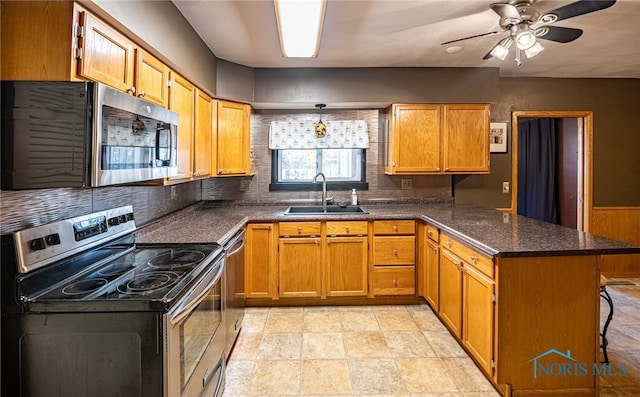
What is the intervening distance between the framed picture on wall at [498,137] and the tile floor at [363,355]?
1881 mm

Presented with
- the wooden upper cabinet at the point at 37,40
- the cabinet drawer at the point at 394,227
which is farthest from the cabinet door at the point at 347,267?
the wooden upper cabinet at the point at 37,40

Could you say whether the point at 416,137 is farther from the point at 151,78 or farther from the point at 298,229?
the point at 151,78

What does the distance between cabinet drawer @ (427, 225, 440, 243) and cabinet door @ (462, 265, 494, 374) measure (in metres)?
0.57

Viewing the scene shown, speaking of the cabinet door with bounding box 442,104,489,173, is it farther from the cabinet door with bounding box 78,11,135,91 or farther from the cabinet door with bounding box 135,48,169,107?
the cabinet door with bounding box 78,11,135,91

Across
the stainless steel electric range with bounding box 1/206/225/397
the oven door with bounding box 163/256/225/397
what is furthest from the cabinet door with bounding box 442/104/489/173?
the stainless steel electric range with bounding box 1/206/225/397

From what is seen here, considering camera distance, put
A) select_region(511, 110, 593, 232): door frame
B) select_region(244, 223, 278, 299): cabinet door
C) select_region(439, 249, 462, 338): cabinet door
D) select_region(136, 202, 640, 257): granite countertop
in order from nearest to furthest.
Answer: select_region(136, 202, 640, 257): granite countertop < select_region(439, 249, 462, 338): cabinet door < select_region(244, 223, 278, 299): cabinet door < select_region(511, 110, 593, 232): door frame

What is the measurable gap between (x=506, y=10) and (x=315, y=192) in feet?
8.16

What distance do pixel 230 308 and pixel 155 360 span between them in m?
1.23

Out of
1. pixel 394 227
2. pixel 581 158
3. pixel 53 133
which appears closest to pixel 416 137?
pixel 394 227

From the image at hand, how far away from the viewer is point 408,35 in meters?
2.88

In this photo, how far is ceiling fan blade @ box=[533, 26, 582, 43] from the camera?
86.6 inches

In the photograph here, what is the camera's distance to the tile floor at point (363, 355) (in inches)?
86.6

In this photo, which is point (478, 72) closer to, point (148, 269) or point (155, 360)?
point (148, 269)

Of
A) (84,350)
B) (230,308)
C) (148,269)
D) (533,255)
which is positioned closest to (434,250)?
(533,255)
